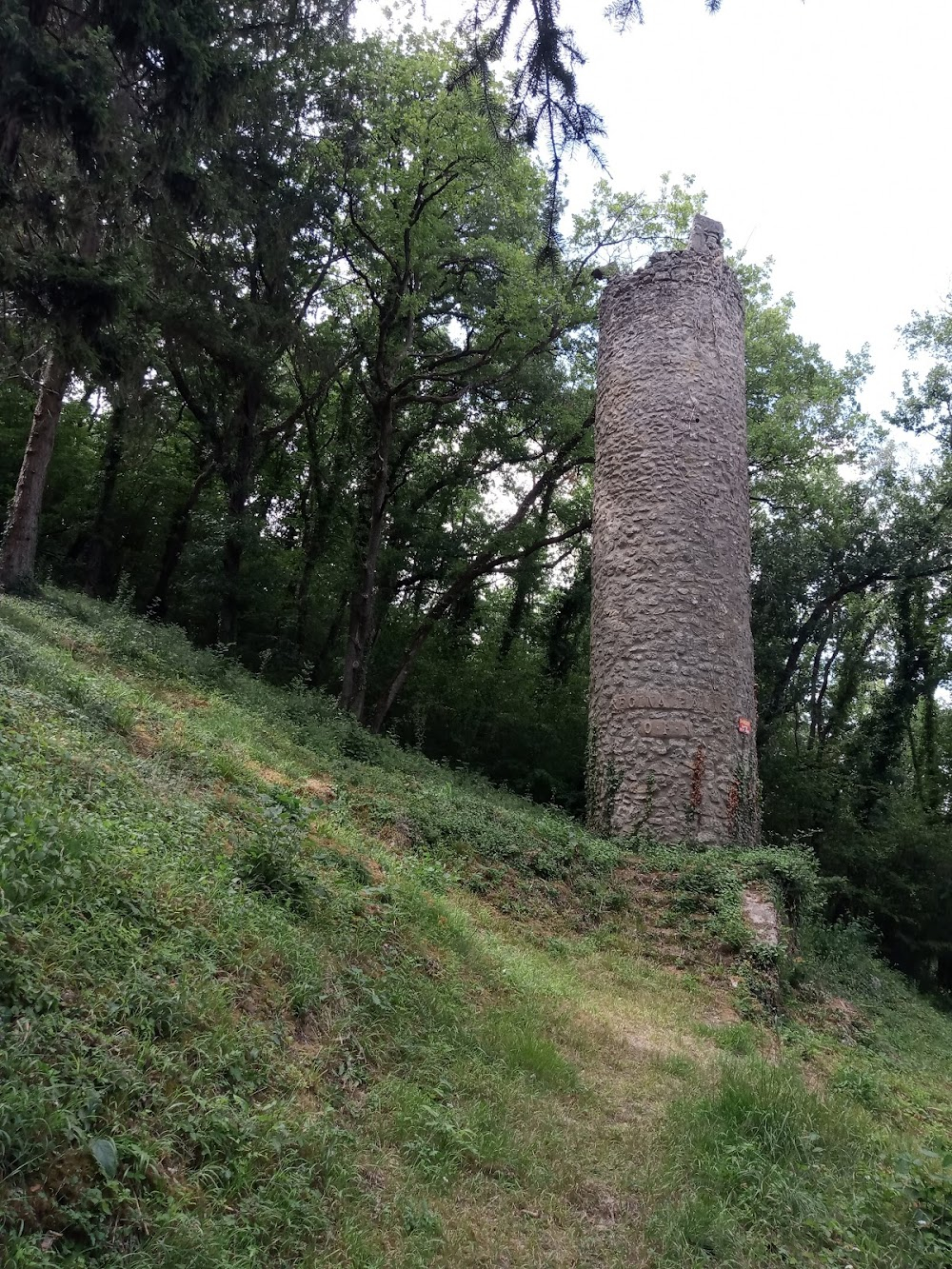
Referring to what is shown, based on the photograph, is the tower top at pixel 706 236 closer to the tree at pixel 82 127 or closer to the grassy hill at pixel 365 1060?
the tree at pixel 82 127

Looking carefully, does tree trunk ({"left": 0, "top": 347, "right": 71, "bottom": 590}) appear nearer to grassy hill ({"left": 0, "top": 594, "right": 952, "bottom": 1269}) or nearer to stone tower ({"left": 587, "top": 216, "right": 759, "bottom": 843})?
grassy hill ({"left": 0, "top": 594, "right": 952, "bottom": 1269})

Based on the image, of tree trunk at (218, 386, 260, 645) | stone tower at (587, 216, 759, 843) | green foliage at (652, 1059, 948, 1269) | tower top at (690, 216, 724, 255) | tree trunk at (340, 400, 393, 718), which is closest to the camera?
green foliage at (652, 1059, 948, 1269)

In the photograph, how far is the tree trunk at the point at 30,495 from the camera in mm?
10672

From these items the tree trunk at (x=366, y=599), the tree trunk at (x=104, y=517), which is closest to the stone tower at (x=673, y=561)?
the tree trunk at (x=366, y=599)

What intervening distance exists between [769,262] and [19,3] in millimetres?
14718

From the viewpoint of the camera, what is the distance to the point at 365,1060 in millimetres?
3424

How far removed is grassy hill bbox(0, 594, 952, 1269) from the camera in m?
2.36

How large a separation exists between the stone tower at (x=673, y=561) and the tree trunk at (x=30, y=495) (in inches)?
274

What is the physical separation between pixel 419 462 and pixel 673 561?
32.9ft

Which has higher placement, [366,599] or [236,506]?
[236,506]

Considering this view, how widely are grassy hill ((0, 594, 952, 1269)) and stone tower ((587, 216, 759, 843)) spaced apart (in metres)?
1.76

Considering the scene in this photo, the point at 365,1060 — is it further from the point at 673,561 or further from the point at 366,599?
the point at 366,599

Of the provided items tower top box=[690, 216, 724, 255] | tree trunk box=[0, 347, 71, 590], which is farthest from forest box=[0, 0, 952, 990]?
tower top box=[690, 216, 724, 255]

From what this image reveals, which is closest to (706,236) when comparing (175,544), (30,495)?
(30,495)
